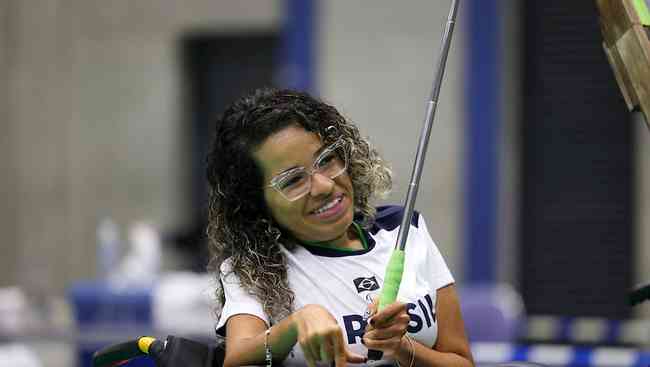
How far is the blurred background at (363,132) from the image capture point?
6082 mm

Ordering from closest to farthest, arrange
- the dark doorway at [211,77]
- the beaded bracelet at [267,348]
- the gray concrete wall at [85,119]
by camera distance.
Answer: the beaded bracelet at [267,348], the gray concrete wall at [85,119], the dark doorway at [211,77]

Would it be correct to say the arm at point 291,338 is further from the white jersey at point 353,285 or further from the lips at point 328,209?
the lips at point 328,209

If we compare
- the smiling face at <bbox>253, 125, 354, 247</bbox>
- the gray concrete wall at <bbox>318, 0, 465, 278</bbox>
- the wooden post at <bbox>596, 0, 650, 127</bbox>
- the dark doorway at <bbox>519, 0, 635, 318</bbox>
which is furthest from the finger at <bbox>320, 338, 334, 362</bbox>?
the dark doorway at <bbox>519, 0, 635, 318</bbox>

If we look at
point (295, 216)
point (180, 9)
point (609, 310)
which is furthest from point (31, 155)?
point (295, 216)

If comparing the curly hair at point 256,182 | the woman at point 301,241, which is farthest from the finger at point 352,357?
the curly hair at point 256,182

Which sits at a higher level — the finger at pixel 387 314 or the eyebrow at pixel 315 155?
the eyebrow at pixel 315 155

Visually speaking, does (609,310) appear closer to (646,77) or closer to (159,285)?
(159,285)

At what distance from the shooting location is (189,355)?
2.41 metres

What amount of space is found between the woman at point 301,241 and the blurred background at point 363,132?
186 centimetres

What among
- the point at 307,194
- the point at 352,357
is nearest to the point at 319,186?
the point at 307,194

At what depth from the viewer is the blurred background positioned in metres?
6.08

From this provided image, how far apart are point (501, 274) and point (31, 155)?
371cm

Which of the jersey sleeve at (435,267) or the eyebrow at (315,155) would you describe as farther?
the jersey sleeve at (435,267)

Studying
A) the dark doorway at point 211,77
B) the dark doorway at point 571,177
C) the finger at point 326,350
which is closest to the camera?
the finger at point 326,350
